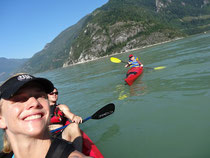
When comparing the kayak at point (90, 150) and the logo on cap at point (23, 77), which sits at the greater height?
the logo on cap at point (23, 77)

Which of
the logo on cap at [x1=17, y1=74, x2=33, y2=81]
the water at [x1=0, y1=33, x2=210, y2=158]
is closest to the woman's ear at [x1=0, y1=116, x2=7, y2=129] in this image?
the logo on cap at [x1=17, y1=74, x2=33, y2=81]

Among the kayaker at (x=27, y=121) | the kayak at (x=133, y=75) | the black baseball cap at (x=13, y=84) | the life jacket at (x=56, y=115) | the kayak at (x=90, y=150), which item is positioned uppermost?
the black baseball cap at (x=13, y=84)

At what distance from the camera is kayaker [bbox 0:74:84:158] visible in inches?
66.8

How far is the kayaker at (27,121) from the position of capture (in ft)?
5.57

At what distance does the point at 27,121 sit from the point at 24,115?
Answer: 0.24 ft

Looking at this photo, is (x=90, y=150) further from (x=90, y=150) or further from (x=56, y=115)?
(x=56, y=115)

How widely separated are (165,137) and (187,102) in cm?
255

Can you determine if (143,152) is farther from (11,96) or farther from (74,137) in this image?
(11,96)

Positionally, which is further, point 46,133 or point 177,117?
point 177,117

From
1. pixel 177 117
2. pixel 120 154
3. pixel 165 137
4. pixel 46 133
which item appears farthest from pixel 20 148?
pixel 177 117

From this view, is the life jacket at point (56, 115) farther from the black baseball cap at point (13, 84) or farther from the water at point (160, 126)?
the black baseball cap at point (13, 84)

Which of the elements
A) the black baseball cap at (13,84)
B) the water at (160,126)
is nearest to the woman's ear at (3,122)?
the black baseball cap at (13,84)

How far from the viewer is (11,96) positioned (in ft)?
5.41

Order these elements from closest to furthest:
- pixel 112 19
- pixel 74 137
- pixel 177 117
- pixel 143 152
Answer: pixel 74 137, pixel 143 152, pixel 177 117, pixel 112 19
